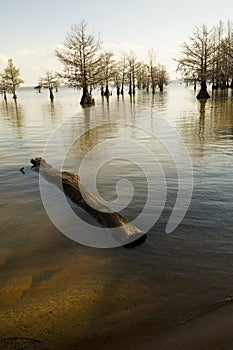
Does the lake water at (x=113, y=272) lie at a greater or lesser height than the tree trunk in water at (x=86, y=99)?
lesser

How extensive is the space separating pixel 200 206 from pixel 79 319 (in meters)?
3.19

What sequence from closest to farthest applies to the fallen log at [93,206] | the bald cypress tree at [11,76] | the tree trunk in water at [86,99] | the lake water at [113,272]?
the lake water at [113,272] → the fallen log at [93,206] → the tree trunk in water at [86,99] → the bald cypress tree at [11,76]

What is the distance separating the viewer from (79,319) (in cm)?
284

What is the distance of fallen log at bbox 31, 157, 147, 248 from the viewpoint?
4191 millimetres

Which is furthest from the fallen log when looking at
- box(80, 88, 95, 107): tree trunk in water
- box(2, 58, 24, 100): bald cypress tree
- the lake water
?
box(2, 58, 24, 100): bald cypress tree

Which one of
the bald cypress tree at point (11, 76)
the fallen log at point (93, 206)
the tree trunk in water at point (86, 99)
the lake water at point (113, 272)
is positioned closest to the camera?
the lake water at point (113, 272)

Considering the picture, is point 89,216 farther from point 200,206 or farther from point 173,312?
point 173,312

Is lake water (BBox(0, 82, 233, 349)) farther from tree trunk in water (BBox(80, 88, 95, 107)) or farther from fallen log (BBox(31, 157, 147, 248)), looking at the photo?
tree trunk in water (BBox(80, 88, 95, 107))

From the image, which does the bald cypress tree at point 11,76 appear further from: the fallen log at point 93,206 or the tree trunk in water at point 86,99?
the fallen log at point 93,206

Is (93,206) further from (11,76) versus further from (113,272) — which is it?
(11,76)

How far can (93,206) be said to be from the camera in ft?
16.6

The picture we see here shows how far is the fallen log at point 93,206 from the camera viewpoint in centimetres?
419

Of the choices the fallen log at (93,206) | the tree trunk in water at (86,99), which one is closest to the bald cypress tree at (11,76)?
the tree trunk in water at (86,99)

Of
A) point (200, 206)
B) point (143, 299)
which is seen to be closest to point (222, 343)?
point (143, 299)
